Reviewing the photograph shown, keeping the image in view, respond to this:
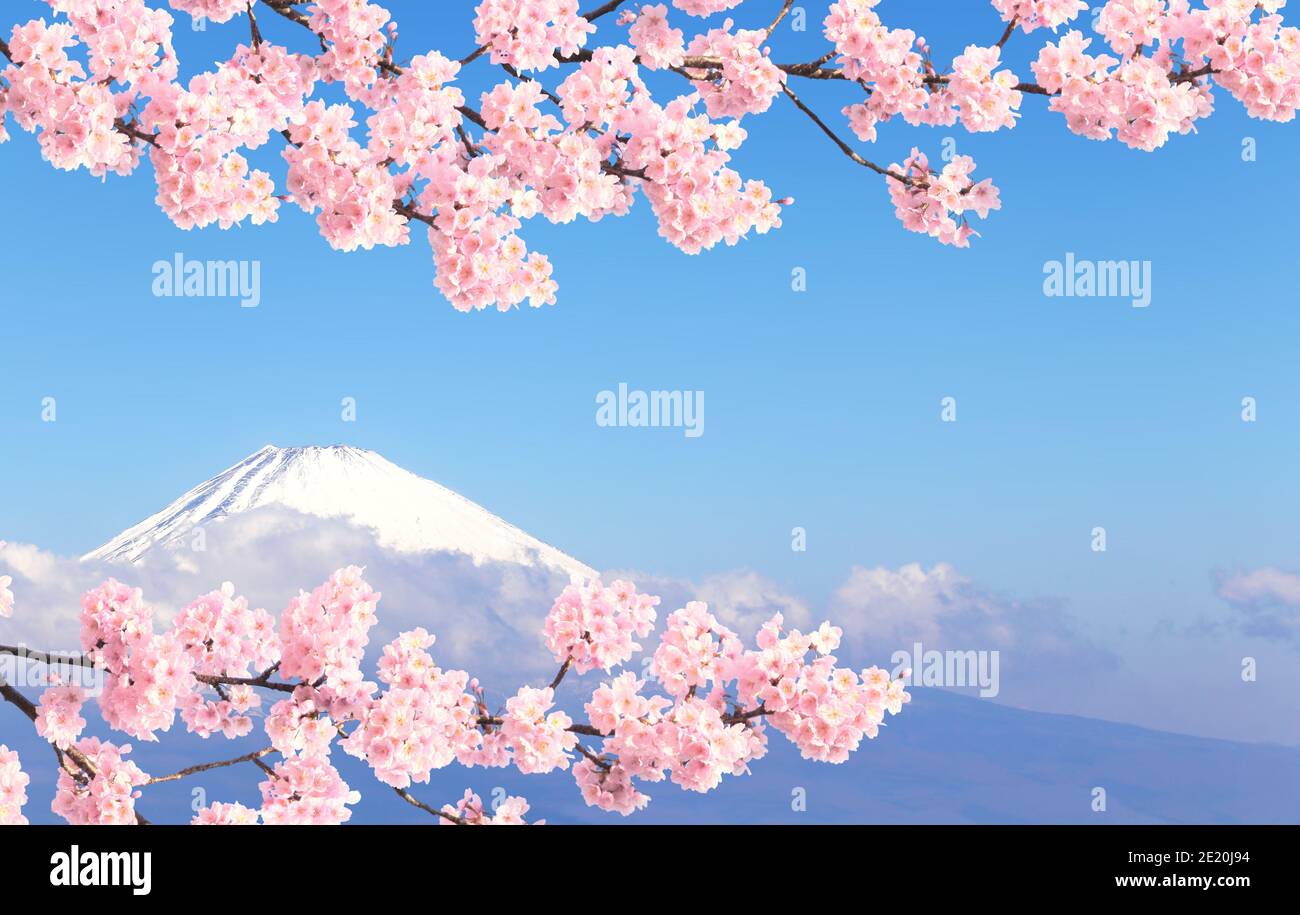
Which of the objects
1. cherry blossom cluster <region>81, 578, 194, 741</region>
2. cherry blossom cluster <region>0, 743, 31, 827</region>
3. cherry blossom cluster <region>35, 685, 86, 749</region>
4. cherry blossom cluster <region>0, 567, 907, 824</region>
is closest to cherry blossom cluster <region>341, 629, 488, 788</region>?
cherry blossom cluster <region>0, 567, 907, 824</region>

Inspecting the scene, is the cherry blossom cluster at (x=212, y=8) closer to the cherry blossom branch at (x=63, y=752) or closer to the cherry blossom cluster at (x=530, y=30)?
the cherry blossom cluster at (x=530, y=30)

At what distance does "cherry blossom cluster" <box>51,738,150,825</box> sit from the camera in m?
5.57

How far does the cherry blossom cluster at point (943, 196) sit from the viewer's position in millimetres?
7043

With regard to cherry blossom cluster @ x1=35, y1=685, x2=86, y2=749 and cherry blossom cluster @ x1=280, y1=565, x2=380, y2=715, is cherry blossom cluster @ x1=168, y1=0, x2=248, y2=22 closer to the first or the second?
cherry blossom cluster @ x1=280, y1=565, x2=380, y2=715

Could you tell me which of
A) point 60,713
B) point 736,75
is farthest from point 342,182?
point 60,713

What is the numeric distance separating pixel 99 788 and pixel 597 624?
2.63 metres

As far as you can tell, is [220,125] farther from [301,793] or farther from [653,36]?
[301,793]

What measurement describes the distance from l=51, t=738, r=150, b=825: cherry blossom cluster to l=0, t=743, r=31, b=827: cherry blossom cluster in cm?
25

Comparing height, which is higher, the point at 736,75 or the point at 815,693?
the point at 736,75

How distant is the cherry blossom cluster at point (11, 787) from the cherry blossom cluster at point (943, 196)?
6025mm

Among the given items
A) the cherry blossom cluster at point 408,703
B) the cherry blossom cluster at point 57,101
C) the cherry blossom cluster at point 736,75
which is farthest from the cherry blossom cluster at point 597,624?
the cherry blossom cluster at point 57,101

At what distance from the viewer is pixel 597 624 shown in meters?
5.73

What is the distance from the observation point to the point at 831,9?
6.44 metres
